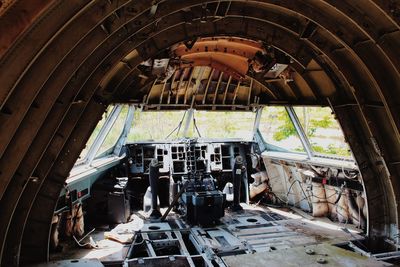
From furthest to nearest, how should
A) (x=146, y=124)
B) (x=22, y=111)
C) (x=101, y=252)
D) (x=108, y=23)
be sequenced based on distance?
1. (x=146, y=124)
2. (x=101, y=252)
3. (x=108, y=23)
4. (x=22, y=111)

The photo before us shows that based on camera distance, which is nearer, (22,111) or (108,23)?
(22,111)

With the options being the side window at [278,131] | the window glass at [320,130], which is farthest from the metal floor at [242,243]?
the side window at [278,131]

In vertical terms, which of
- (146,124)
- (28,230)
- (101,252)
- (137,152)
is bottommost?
(101,252)

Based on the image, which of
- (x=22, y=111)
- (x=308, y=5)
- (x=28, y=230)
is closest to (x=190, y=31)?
(x=308, y=5)

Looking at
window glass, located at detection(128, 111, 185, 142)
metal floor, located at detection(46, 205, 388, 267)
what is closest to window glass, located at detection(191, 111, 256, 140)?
window glass, located at detection(128, 111, 185, 142)

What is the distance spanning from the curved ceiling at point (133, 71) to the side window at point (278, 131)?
2.22m

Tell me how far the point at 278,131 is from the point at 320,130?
1.50 metres

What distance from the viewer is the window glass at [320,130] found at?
977 centimetres

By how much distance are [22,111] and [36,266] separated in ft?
10.7

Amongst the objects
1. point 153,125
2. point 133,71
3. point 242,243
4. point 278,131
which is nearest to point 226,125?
point 278,131

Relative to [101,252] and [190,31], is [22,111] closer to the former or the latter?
[190,31]

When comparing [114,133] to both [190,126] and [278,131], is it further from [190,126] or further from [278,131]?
[278,131]

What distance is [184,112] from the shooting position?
428 inches

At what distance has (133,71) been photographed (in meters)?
7.29
